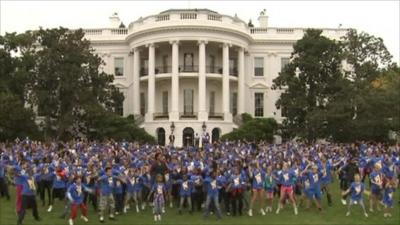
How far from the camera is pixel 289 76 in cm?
4559

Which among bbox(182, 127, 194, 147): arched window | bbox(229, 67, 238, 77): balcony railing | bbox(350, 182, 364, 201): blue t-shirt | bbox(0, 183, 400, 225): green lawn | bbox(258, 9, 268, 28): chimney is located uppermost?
bbox(258, 9, 268, 28): chimney

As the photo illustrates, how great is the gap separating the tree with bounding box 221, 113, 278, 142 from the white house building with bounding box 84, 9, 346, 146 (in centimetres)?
294

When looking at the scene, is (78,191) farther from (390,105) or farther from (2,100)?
(390,105)

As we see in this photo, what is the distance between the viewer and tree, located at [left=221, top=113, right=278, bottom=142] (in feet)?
149

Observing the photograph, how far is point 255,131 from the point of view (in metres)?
46.2

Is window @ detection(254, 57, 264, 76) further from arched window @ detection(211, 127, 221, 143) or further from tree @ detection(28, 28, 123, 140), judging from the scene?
tree @ detection(28, 28, 123, 140)

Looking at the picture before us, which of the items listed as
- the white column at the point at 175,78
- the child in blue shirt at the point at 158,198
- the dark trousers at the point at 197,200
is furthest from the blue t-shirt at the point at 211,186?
the white column at the point at 175,78

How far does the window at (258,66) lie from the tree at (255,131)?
30.9 ft

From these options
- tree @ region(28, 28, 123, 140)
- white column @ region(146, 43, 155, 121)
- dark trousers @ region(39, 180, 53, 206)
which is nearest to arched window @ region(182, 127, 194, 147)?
white column @ region(146, 43, 155, 121)

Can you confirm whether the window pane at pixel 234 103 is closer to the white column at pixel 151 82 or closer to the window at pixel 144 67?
the white column at pixel 151 82

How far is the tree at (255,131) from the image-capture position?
149 ft

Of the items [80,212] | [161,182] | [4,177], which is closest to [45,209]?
[80,212]

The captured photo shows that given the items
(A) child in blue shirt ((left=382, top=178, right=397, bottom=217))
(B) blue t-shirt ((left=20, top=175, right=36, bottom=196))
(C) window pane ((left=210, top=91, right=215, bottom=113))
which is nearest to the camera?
(B) blue t-shirt ((left=20, top=175, right=36, bottom=196))

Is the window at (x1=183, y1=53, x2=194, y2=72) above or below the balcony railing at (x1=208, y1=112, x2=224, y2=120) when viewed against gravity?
above
